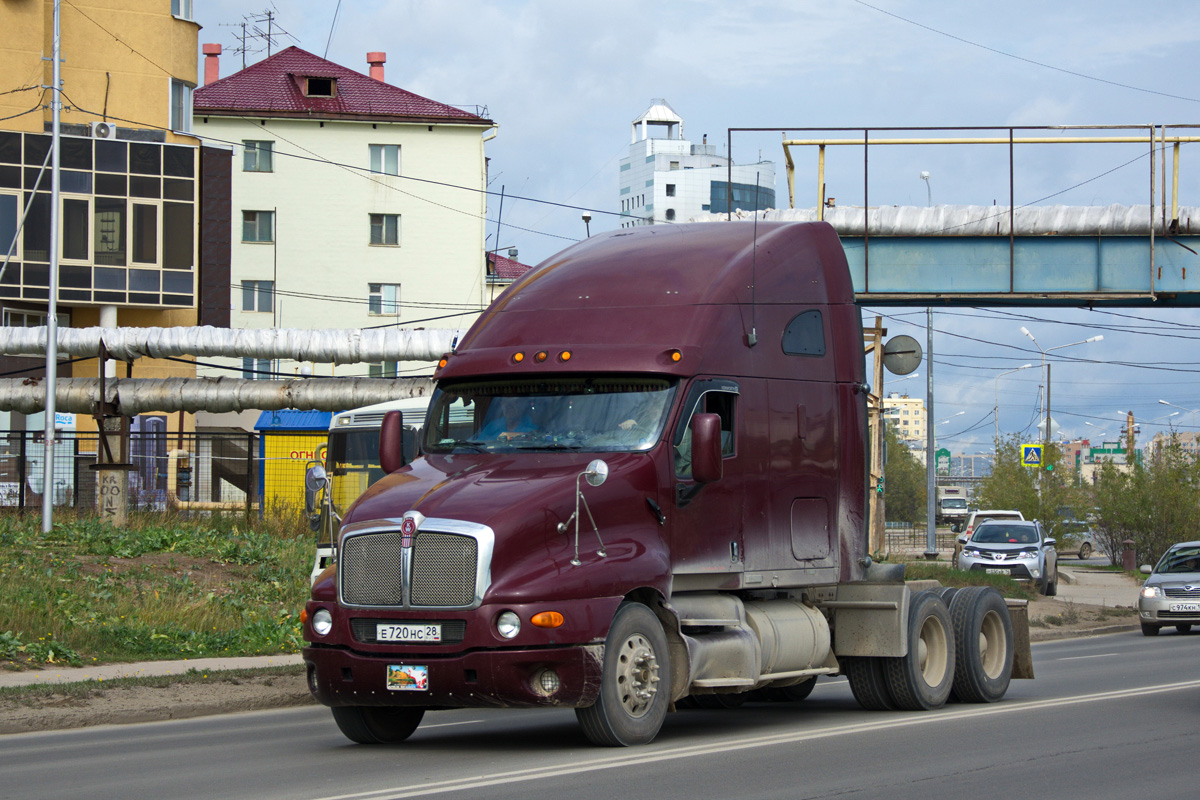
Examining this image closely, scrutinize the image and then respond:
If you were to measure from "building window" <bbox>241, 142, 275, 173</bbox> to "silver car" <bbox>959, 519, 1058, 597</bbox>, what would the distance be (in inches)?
1722

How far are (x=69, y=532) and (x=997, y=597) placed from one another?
17.2 m

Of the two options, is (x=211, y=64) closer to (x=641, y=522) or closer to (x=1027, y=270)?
(x=1027, y=270)

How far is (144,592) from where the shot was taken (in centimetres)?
1991

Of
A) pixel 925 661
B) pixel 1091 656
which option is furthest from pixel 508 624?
pixel 1091 656

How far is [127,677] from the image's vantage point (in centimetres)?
1440

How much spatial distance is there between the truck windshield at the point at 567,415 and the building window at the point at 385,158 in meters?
60.4

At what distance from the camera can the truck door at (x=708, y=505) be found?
10.6m

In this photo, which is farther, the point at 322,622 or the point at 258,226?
the point at 258,226

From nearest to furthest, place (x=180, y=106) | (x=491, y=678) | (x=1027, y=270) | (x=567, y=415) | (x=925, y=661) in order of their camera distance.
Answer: (x=491, y=678) → (x=567, y=415) → (x=925, y=661) → (x=1027, y=270) → (x=180, y=106)

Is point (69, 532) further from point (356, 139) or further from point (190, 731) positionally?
point (356, 139)

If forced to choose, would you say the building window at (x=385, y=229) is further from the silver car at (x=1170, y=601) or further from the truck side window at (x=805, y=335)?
the truck side window at (x=805, y=335)

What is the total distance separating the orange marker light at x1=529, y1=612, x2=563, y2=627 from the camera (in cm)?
948

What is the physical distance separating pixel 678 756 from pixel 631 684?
1.93 ft

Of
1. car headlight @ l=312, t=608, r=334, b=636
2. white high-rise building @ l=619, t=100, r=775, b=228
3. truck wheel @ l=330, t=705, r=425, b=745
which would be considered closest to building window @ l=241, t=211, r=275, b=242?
truck wheel @ l=330, t=705, r=425, b=745
